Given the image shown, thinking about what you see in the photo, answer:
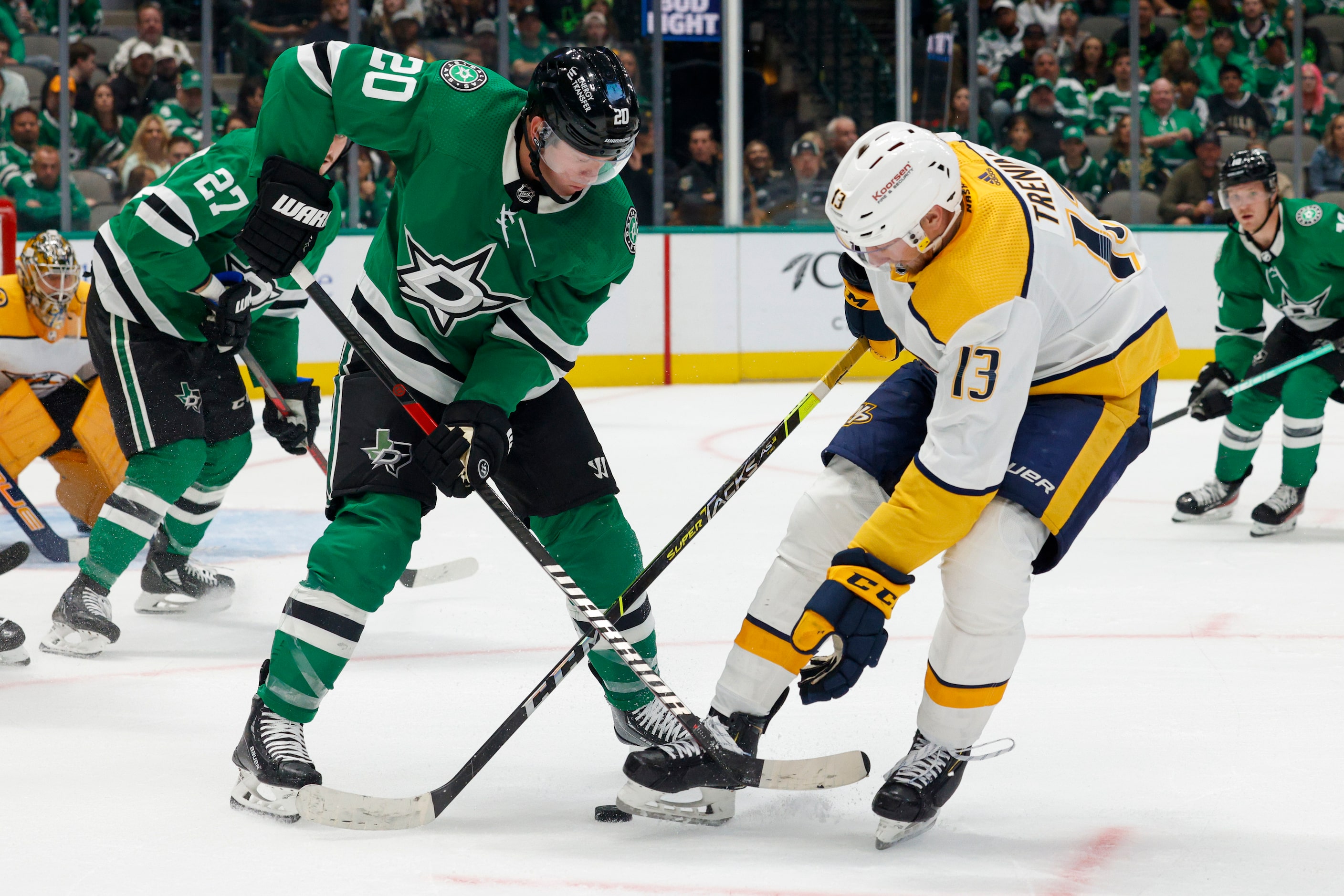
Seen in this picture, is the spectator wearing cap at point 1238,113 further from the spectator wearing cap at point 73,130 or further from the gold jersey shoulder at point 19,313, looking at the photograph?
the gold jersey shoulder at point 19,313

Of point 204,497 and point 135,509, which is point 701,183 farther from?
point 135,509

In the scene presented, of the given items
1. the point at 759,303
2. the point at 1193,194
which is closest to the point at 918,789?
the point at 759,303

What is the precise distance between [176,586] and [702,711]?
1416 millimetres

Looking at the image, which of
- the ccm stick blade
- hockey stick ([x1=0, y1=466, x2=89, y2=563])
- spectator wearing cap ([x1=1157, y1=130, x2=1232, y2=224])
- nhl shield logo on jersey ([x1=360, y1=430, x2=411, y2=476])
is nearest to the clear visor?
nhl shield logo on jersey ([x1=360, y1=430, x2=411, y2=476])

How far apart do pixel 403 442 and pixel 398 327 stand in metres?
0.19

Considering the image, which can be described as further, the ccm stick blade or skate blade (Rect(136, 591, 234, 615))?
the ccm stick blade

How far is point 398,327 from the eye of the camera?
82.1 inches

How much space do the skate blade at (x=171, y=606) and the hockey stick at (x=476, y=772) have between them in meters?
1.41

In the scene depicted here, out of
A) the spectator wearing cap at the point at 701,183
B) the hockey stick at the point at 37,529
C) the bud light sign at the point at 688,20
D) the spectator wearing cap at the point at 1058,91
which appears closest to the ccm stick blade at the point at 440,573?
the hockey stick at the point at 37,529

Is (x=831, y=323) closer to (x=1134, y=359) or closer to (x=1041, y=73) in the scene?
(x=1041, y=73)

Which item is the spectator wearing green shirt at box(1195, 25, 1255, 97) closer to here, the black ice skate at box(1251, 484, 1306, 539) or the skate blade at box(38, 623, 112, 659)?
the black ice skate at box(1251, 484, 1306, 539)

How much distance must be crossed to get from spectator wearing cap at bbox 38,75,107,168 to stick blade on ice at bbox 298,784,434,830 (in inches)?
245

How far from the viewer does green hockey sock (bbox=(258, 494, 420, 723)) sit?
1908 millimetres

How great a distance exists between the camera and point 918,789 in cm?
186
